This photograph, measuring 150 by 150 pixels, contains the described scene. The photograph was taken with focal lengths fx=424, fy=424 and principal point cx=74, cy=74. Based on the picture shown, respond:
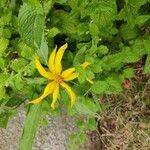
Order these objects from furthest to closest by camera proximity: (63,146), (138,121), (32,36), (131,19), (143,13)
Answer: (63,146), (138,121), (143,13), (131,19), (32,36)

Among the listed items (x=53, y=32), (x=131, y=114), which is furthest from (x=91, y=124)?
(x=53, y=32)

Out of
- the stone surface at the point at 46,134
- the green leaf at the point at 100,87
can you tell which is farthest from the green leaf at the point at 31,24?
the stone surface at the point at 46,134

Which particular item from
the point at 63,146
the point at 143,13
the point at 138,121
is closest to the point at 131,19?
the point at 143,13

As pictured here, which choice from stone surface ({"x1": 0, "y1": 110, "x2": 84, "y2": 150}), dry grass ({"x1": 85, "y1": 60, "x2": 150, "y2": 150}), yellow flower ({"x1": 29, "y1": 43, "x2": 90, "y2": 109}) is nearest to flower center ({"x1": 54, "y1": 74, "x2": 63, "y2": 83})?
yellow flower ({"x1": 29, "y1": 43, "x2": 90, "y2": 109})

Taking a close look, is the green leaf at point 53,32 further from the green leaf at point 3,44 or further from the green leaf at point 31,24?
the green leaf at point 31,24

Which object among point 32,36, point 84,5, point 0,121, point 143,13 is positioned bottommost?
point 0,121

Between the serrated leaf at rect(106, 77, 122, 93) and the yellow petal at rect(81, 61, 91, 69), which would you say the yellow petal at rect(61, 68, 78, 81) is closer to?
the yellow petal at rect(81, 61, 91, 69)

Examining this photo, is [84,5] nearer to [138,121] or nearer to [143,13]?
[143,13]
